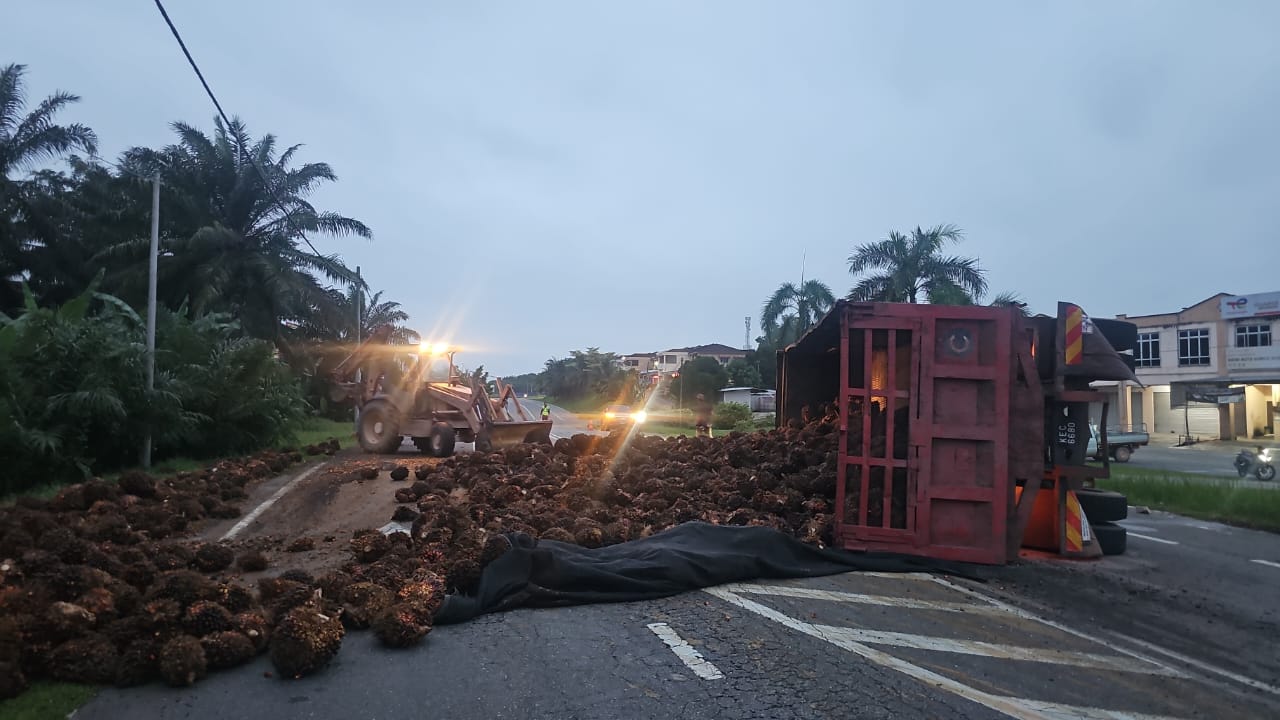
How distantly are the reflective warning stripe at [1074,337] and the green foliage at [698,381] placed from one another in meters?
36.6

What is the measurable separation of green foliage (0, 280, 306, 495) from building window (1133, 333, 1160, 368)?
42843 mm

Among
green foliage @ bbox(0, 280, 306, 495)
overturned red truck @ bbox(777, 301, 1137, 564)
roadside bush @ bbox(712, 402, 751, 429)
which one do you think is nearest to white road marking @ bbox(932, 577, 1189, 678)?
overturned red truck @ bbox(777, 301, 1137, 564)

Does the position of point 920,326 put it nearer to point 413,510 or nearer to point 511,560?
point 511,560

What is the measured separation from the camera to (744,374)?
1975 inches

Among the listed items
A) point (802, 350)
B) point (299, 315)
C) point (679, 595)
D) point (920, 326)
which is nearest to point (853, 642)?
point (679, 595)

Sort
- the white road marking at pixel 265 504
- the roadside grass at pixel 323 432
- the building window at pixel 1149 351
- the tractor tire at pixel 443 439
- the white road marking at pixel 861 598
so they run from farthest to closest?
the building window at pixel 1149 351 < the roadside grass at pixel 323 432 < the tractor tire at pixel 443 439 < the white road marking at pixel 265 504 < the white road marking at pixel 861 598

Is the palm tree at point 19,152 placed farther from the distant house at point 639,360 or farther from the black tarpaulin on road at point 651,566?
the distant house at point 639,360

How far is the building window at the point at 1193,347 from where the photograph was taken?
39.4m

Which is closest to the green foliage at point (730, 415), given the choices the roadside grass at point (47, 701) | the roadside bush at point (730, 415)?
the roadside bush at point (730, 415)

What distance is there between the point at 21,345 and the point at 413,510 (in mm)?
7965

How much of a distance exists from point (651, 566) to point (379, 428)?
42.5 feet

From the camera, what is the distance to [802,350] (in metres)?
10.5

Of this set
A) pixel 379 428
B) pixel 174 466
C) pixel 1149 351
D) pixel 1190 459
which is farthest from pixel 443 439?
pixel 1149 351

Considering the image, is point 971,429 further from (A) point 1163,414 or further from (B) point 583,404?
(B) point 583,404
